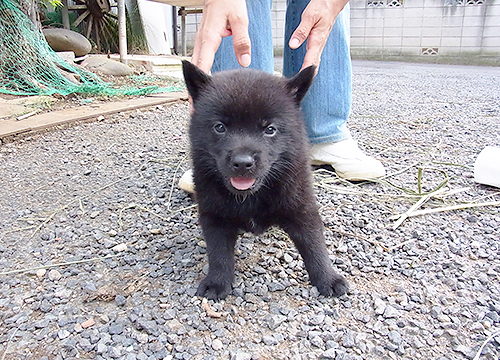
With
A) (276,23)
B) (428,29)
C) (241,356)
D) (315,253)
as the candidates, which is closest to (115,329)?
(241,356)

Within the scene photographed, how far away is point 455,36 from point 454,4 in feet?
2.98

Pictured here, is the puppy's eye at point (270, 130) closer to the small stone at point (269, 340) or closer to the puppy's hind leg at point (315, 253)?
the puppy's hind leg at point (315, 253)

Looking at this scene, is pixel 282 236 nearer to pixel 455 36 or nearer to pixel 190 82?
pixel 190 82

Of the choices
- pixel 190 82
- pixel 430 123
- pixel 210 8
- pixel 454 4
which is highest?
pixel 454 4

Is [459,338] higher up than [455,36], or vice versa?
[455,36]

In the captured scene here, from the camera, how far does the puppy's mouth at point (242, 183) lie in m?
1.57

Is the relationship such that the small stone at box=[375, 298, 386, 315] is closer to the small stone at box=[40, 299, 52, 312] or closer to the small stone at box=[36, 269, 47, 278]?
the small stone at box=[40, 299, 52, 312]

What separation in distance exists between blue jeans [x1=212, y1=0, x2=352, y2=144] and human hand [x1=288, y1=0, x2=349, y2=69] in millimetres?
667

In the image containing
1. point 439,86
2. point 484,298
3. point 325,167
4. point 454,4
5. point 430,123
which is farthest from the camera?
point 454,4

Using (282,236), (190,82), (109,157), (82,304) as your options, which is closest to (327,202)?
(282,236)

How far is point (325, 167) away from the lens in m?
2.99

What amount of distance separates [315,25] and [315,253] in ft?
3.29

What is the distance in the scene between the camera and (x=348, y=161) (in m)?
2.72

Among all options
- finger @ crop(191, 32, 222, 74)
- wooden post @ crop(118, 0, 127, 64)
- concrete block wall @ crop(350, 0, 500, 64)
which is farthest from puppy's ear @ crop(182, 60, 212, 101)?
concrete block wall @ crop(350, 0, 500, 64)
